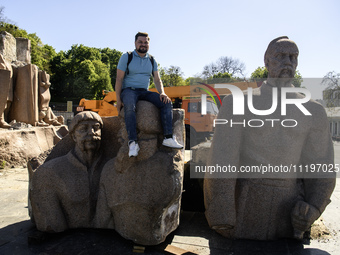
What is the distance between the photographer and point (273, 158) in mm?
2662

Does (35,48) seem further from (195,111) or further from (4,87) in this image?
(195,111)

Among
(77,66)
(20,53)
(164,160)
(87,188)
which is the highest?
(77,66)

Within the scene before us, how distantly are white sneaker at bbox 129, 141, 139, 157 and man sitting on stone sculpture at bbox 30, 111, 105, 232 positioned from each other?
0.62m

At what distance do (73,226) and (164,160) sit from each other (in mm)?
1231

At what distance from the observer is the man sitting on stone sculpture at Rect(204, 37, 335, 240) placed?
2654 mm

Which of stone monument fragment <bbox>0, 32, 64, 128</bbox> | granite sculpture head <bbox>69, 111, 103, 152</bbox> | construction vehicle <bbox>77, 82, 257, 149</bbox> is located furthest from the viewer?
construction vehicle <bbox>77, 82, 257, 149</bbox>

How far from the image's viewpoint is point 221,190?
261 centimetres

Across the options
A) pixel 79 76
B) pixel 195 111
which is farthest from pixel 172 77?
pixel 195 111

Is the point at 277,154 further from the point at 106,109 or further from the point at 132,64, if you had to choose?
the point at 106,109

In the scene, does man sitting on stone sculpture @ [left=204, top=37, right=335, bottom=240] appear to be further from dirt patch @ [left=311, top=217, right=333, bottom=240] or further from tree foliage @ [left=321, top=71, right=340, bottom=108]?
tree foliage @ [left=321, top=71, right=340, bottom=108]

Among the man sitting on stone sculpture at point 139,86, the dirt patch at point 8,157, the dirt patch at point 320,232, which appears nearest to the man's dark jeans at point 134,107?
the man sitting on stone sculpture at point 139,86

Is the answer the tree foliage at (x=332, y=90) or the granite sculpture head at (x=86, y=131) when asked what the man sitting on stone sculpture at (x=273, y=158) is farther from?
the tree foliage at (x=332, y=90)

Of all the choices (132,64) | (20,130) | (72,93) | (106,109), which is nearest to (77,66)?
(72,93)

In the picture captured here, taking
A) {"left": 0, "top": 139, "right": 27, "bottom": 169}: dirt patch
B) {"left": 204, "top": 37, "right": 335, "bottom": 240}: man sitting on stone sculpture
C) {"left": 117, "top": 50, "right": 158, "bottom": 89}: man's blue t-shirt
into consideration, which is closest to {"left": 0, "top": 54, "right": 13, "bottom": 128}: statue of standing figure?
{"left": 0, "top": 139, "right": 27, "bottom": 169}: dirt patch
